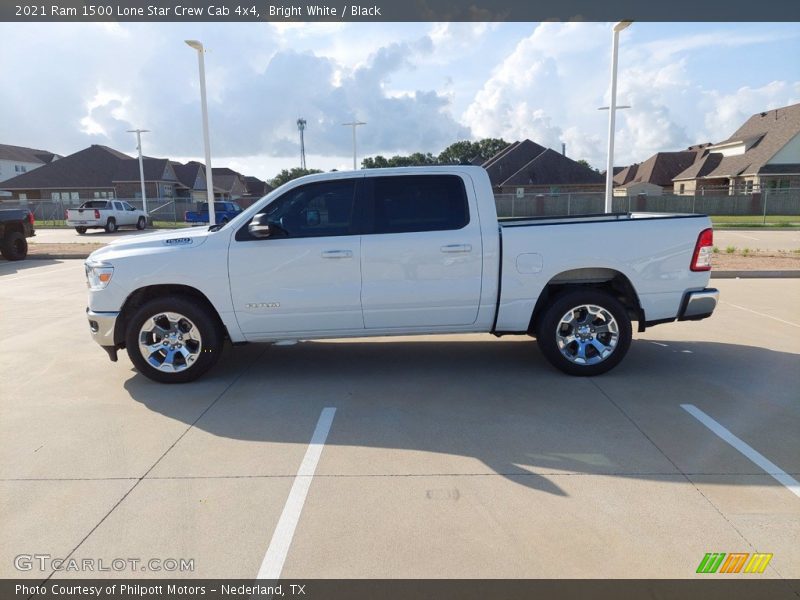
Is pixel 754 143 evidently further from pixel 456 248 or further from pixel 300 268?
pixel 300 268

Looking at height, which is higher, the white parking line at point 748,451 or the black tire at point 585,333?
the black tire at point 585,333

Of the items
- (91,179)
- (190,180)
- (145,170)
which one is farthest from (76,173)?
(190,180)

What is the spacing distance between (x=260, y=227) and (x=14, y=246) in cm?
1532

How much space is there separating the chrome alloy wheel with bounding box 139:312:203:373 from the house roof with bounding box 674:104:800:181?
49210mm

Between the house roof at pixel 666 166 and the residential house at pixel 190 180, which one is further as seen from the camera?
the residential house at pixel 190 180

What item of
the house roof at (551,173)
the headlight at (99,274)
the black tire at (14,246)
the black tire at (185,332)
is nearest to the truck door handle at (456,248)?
the black tire at (185,332)

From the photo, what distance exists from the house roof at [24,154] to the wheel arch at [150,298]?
268 feet

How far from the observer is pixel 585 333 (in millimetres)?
5680

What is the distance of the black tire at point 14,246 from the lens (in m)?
16.6

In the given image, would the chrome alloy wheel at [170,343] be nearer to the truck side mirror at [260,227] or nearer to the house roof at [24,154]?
the truck side mirror at [260,227]

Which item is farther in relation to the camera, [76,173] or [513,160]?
[76,173]

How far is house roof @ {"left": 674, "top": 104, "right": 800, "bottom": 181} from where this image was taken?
143ft

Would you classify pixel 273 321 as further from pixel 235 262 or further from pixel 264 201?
pixel 264 201

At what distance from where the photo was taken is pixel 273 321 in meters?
5.53
